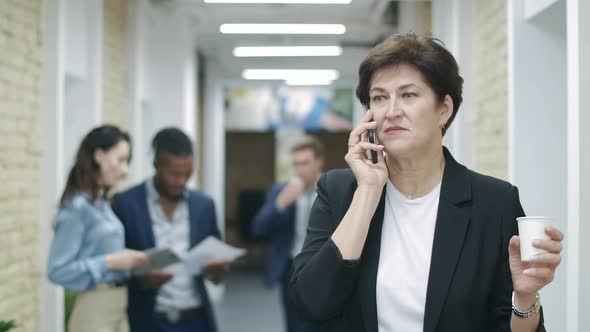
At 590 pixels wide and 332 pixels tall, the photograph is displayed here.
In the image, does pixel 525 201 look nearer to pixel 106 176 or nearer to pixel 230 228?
pixel 106 176

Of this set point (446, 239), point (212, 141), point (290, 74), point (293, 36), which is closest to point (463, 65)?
point (446, 239)

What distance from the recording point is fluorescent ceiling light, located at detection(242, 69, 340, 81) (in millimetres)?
10336

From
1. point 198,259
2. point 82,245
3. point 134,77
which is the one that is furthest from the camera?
point 134,77

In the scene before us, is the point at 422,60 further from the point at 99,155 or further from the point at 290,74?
the point at 290,74

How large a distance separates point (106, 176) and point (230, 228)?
1084cm

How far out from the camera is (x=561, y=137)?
3.04m

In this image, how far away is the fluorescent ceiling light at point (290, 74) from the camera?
10.3 metres

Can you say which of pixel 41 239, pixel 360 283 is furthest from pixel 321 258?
pixel 41 239

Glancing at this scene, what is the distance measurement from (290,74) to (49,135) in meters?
7.17

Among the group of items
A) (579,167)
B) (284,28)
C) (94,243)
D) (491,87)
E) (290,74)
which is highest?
(290,74)

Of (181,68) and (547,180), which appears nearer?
(547,180)

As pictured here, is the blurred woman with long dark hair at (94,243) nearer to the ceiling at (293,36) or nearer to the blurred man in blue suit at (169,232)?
the blurred man in blue suit at (169,232)

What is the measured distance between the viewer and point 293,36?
8.23 metres

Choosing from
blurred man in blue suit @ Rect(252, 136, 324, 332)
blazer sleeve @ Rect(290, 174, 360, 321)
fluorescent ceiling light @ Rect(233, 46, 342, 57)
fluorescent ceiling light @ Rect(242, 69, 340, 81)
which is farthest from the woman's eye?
fluorescent ceiling light @ Rect(242, 69, 340, 81)
